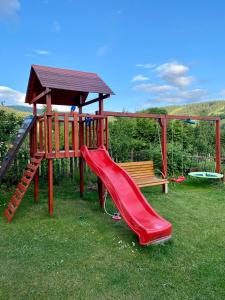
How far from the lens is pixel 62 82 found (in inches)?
228

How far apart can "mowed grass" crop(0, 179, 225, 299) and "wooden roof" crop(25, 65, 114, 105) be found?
2.69 m

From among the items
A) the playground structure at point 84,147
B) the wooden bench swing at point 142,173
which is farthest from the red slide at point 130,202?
the wooden bench swing at point 142,173

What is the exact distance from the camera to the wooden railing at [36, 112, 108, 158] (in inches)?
218

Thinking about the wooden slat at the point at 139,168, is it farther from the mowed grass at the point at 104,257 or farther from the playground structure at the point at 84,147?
the mowed grass at the point at 104,257

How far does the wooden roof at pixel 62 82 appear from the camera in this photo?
18.5 feet

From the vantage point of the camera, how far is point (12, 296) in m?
2.71

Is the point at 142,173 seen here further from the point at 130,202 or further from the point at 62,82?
the point at 62,82

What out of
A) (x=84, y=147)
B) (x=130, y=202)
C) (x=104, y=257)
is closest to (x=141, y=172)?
(x=84, y=147)

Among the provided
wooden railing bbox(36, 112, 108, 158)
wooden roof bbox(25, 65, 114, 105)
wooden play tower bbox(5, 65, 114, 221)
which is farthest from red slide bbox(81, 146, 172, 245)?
wooden roof bbox(25, 65, 114, 105)

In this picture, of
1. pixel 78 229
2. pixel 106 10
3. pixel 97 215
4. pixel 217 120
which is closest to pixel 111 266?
pixel 78 229

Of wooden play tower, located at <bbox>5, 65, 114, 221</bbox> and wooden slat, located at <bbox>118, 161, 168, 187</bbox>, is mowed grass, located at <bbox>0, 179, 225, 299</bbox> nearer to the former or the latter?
wooden play tower, located at <bbox>5, 65, 114, 221</bbox>

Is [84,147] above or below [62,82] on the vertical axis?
below

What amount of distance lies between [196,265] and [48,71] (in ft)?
16.2

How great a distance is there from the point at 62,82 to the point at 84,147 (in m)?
1.51
